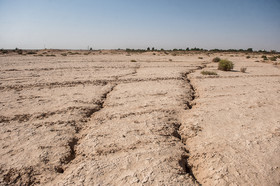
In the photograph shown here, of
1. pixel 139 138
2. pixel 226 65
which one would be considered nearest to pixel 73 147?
pixel 139 138

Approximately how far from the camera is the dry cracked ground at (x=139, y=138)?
206 centimetres

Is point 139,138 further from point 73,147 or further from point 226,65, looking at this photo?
point 226,65

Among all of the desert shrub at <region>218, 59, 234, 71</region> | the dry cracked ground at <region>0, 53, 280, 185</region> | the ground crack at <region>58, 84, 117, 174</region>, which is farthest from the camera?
the desert shrub at <region>218, 59, 234, 71</region>

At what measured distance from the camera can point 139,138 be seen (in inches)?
109

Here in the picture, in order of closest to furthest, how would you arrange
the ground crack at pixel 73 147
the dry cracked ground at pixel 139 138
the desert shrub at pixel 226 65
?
the dry cracked ground at pixel 139 138, the ground crack at pixel 73 147, the desert shrub at pixel 226 65

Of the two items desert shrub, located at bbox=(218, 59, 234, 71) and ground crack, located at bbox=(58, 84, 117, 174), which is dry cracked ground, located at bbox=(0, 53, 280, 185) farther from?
desert shrub, located at bbox=(218, 59, 234, 71)

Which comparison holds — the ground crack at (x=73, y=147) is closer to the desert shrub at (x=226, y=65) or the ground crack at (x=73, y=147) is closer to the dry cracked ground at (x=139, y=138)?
the dry cracked ground at (x=139, y=138)

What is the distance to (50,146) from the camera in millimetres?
2584

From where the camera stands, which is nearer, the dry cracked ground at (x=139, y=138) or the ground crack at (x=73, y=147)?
the dry cracked ground at (x=139, y=138)

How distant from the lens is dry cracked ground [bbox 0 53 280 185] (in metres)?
2.06

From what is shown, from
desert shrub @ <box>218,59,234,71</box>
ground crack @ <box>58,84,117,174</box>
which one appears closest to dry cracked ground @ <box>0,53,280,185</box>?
ground crack @ <box>58,84,117,174</box>

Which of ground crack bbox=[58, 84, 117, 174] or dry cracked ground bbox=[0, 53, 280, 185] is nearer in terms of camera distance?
dry cracked ground bbox=[0, 53, 280, 185]

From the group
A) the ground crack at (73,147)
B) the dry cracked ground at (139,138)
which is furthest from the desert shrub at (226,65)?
the ground crack at (73,147)

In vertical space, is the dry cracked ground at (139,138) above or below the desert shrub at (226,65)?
below
